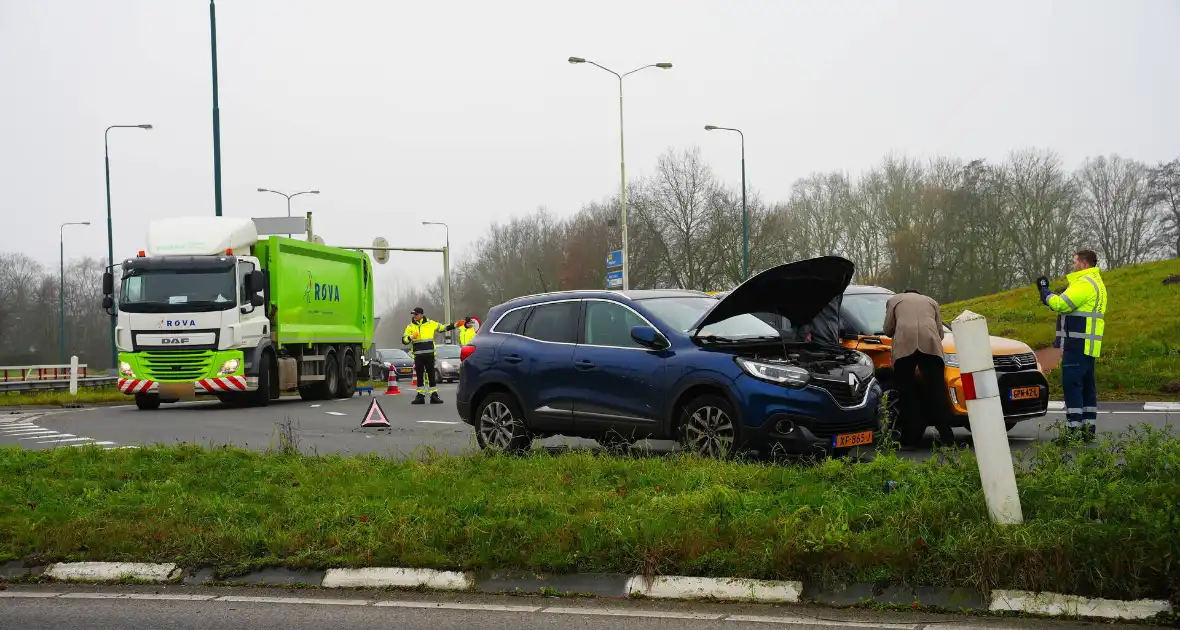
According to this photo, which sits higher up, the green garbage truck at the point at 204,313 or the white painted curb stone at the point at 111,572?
the green garbage truck at the point at 204,313

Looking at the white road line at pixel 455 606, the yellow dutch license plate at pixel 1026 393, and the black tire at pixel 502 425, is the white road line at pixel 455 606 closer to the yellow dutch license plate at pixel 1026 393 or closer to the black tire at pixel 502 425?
the black tire at pixel 502 425

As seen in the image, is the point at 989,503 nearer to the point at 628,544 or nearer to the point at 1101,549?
the point at 1101,549

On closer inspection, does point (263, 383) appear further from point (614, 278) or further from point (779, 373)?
point (614, 278)

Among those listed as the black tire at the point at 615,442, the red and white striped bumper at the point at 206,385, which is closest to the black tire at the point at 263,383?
the red and white striped bumper at the point at 206,385

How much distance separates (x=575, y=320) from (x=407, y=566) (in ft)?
16.5

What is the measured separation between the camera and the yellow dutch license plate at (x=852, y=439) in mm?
9445

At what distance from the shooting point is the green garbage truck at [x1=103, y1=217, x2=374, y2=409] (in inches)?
821

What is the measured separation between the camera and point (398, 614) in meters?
5.75

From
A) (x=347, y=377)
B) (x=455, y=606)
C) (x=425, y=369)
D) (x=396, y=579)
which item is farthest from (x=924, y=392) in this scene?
(x=347, y=377)

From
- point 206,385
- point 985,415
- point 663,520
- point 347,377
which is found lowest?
point 347,377

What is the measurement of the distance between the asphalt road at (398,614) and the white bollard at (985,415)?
0.84 m

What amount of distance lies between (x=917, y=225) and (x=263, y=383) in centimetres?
3965

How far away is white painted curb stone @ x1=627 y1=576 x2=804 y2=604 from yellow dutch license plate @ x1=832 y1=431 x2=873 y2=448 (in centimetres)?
379

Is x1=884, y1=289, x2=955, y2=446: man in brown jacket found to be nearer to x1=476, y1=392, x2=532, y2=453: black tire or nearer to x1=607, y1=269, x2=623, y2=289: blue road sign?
x1=476, y1=392, x2=532, y2=453: black tire
